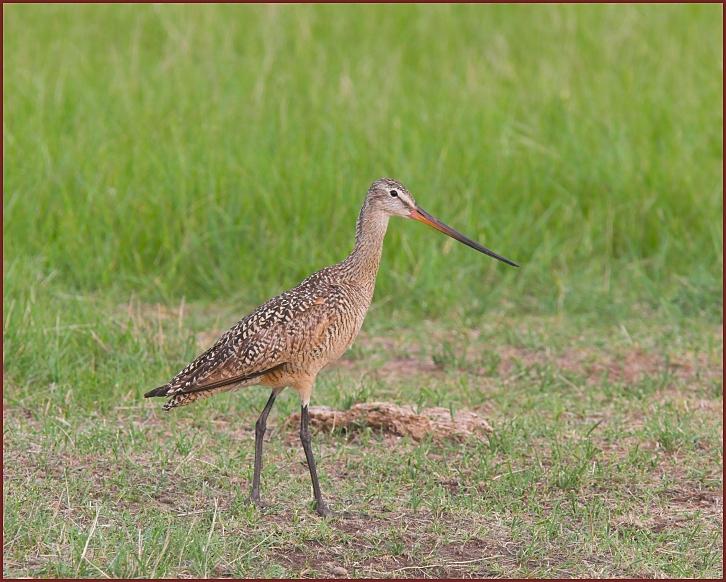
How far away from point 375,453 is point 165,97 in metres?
4.87

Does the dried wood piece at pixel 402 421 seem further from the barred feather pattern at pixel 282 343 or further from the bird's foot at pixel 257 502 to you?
the bird's foot at pixel 257 502

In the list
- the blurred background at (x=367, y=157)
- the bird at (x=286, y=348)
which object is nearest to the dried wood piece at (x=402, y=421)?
the bird at (x=286, y=348)

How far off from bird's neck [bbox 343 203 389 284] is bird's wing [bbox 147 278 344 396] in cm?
33

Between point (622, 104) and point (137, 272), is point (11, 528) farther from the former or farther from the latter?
point (622, 104)

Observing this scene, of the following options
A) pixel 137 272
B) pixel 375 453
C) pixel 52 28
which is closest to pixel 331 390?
pixel 375 453

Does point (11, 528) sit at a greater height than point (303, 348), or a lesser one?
lesser

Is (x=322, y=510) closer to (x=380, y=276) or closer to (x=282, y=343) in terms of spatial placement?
(x=282, y=343)

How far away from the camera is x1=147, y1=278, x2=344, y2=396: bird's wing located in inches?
229

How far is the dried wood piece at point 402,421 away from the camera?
680 centimetres

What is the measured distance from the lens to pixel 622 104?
10836mm

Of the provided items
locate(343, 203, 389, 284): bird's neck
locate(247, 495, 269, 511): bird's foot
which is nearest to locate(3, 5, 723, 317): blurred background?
locate(343, 203, 389, 284): bird's neck

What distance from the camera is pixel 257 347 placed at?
5816 millimetres

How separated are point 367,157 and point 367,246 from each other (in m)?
3.67

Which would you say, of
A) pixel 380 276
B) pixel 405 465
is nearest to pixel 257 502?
pixel 405 465
